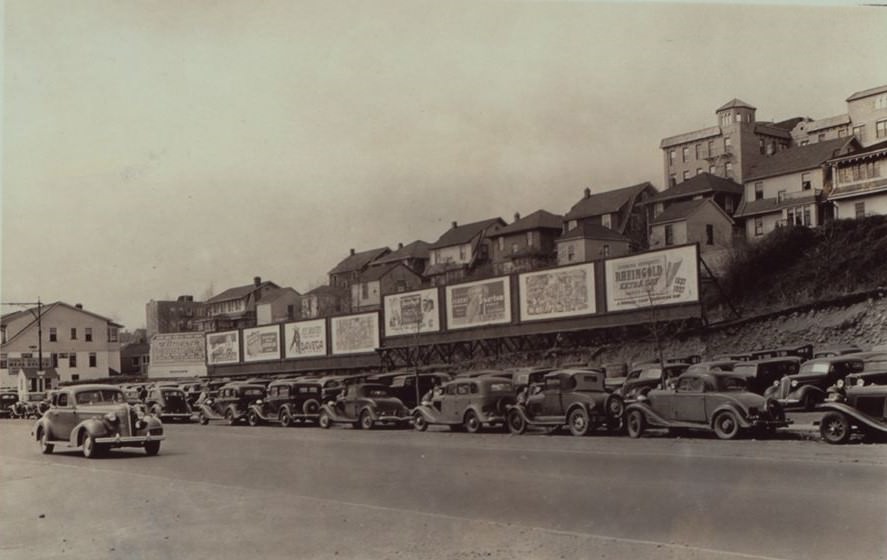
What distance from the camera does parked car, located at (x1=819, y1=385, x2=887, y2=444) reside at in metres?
15.8

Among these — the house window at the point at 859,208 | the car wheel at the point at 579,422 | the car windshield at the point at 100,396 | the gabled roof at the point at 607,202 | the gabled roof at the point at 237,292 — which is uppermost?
the gabled roof at the point at 607,202

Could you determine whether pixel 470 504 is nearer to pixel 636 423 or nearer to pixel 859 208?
pixel 636 423

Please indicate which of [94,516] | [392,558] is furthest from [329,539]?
[94,516]

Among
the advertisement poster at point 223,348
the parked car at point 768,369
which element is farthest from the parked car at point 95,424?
the advertisement poster at point 223,348

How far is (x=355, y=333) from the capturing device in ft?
166

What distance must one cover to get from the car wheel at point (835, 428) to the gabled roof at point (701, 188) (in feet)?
172

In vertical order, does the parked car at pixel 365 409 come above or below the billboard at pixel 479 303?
below

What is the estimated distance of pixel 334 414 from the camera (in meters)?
28.7

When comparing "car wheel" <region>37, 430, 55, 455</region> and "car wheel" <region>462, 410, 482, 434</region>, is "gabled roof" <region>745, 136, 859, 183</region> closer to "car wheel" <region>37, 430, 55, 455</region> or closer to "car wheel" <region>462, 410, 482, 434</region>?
"car wheel" <region>462, 410, 482, 434</region>

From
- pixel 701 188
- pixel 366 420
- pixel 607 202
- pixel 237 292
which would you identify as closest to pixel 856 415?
pixel 366 420

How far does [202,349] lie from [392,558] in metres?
63.3

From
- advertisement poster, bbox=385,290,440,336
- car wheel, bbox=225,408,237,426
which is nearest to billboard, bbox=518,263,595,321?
advertisement poster, bbox=385,290,440,336

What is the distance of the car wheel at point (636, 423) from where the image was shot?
1991 cm

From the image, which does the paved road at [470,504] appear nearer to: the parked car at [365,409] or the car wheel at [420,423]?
the car wheel at [420,423]
